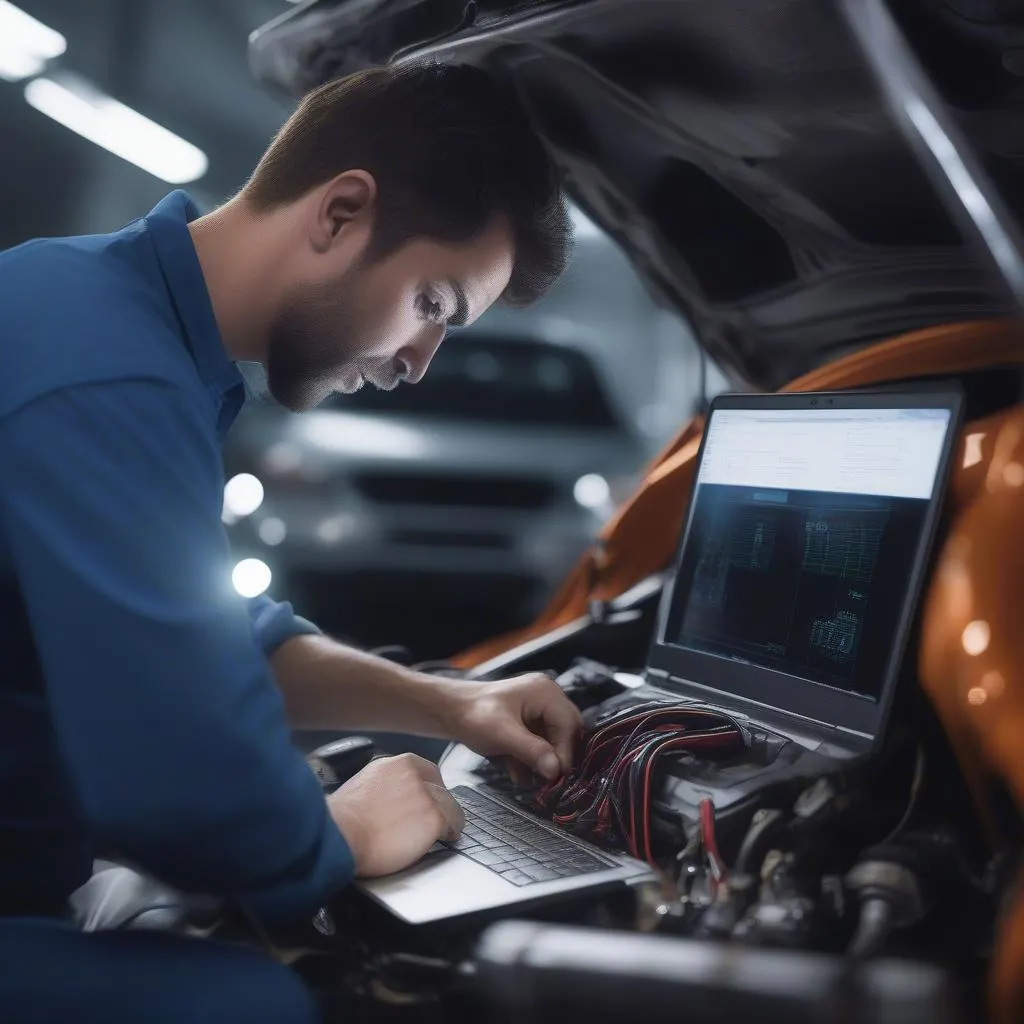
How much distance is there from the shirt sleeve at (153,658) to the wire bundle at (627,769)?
271mm

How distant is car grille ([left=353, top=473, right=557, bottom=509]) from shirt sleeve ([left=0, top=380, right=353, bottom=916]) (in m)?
2.47

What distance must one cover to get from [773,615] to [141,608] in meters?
0.64

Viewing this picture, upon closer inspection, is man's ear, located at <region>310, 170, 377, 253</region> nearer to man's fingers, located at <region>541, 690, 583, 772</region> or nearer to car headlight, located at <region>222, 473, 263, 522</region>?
man's fingers, located at <region>541, 690, 583, 772</region>

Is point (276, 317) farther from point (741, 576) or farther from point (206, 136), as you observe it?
point (206, 136)

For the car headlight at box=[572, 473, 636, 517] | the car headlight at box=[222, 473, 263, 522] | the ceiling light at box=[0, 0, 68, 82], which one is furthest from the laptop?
the ceiling light at box=[0, 0, 68, 82]

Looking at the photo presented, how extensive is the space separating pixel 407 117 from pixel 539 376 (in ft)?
8.66

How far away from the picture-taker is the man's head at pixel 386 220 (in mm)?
981

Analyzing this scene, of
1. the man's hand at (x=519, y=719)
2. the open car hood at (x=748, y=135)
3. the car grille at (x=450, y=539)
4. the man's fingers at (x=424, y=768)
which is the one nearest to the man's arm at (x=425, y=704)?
the man's hand at (x=519, y=719)

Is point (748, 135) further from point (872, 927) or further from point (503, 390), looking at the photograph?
point (503, 390)

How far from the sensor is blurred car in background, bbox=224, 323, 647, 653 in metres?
3.08

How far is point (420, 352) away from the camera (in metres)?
1.08

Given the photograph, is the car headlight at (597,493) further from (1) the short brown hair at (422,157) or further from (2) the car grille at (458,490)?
(1) the short brown hair at (422,157)

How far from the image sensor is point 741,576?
1.15m

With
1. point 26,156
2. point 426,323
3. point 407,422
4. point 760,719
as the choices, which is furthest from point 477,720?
point 26,156
